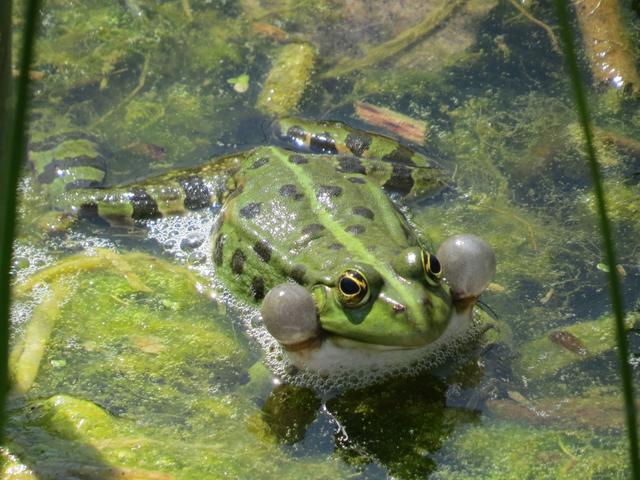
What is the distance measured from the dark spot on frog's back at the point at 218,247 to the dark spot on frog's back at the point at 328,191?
1.71 feet

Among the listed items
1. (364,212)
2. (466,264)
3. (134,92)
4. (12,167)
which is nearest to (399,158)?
(364,212)

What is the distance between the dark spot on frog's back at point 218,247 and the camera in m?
4.41

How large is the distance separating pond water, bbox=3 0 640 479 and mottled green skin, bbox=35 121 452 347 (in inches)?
5.2

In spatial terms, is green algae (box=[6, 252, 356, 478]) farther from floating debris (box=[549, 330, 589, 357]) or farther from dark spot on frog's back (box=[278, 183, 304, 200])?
floating debris (box=[549, 330, 589, 357])

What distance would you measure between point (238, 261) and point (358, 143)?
1028 millimetres

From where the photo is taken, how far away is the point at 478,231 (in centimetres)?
464

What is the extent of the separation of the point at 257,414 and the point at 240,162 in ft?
4.90

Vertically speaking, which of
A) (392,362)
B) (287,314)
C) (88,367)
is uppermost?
(287,314)

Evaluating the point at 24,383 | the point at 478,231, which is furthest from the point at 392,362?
the point at 24,383

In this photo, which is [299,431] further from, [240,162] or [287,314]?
[240,162]

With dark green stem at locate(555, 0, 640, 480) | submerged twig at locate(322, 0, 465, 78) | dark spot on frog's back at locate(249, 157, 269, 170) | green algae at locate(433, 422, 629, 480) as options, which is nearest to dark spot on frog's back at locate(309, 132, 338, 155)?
dark spot on frog's back at locate(249, 157, 269, 170)

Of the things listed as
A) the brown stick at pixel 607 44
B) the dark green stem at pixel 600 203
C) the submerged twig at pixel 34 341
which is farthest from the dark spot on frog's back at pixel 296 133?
the dark green stem at pixel 600 203

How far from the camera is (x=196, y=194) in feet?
15.6

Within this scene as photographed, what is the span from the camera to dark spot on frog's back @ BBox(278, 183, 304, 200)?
420 centimetres
